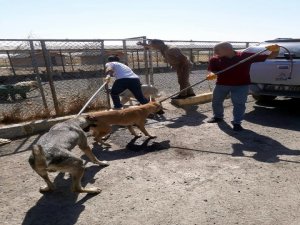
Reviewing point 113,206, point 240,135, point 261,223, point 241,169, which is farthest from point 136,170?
point 240,135

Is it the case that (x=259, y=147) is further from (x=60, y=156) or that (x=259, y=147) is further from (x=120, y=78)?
(x=60, y=156)

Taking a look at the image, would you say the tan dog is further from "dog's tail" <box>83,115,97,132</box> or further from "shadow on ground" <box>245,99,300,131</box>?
"shadow on ground" <box>245,99,300,131</box>

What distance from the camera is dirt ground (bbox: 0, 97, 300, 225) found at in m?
3.21

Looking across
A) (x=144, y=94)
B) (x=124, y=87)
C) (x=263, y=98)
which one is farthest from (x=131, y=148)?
(x=263, y=98)

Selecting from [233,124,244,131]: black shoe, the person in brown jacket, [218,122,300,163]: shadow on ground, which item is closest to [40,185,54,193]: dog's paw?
[218,122,300,163]: shadow on ground

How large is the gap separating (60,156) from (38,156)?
265mm

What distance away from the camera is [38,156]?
3199mm

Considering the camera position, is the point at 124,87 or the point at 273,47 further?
the point at 124,87

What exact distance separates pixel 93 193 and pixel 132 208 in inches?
23.6

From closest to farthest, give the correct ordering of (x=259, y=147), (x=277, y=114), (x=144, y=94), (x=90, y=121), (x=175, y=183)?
(x=175, y=183) < (x=90, y=121) < (x=259, y=147) < (x=277, y=114) < (x=144, y=94)

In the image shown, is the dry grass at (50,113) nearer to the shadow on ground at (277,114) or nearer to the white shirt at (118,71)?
the white shirt at (118,71)

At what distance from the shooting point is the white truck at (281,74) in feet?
22.0

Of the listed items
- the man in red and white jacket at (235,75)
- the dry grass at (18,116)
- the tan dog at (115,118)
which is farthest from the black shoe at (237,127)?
the dry grass at (18,116)

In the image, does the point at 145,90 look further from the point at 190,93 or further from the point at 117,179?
the point at 117,179
